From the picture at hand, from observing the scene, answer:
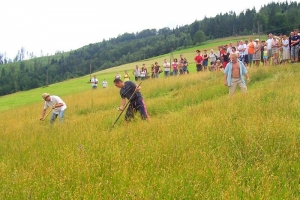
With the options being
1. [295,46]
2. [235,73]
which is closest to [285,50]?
[295,46]

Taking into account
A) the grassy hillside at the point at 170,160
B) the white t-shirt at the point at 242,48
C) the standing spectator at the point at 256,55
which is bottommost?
the grassy hillside at the point at 170,160

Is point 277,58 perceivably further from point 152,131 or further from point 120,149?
point 120,149

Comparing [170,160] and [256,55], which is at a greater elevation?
[256,55]

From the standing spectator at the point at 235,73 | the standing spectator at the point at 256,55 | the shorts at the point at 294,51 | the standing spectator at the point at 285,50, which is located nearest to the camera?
the standing spectator at the point at 235,73

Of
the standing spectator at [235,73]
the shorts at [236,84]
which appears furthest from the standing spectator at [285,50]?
the shorts at [236,84]

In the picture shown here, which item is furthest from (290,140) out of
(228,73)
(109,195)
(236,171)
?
(228,73)

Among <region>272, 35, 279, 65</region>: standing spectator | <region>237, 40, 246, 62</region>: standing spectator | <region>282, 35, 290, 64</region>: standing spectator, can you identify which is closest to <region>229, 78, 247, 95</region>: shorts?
<region>282, 35, 290, 64</region>: standing spectator

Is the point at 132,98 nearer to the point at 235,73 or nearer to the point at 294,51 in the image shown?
the point at 235,73

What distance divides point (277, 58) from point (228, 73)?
655cm

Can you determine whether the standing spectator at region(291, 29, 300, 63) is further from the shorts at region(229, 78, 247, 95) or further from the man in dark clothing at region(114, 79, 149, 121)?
the man in dark clothing at region(114, 79, 149, 121)

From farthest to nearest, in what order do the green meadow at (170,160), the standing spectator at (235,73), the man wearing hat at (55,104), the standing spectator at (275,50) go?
1. the standing spectator at (275,50)
2. the man wearing hat at (55,104)
3. the standing spectator at (235,73)
4. the green meadow at (170,160)

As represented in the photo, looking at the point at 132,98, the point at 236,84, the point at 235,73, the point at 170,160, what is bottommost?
the point at 170,160

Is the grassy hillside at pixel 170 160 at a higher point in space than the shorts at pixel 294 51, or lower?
lower

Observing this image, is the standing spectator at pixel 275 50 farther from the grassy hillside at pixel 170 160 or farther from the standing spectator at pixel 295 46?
the grassy hillside at pixel 170 160
